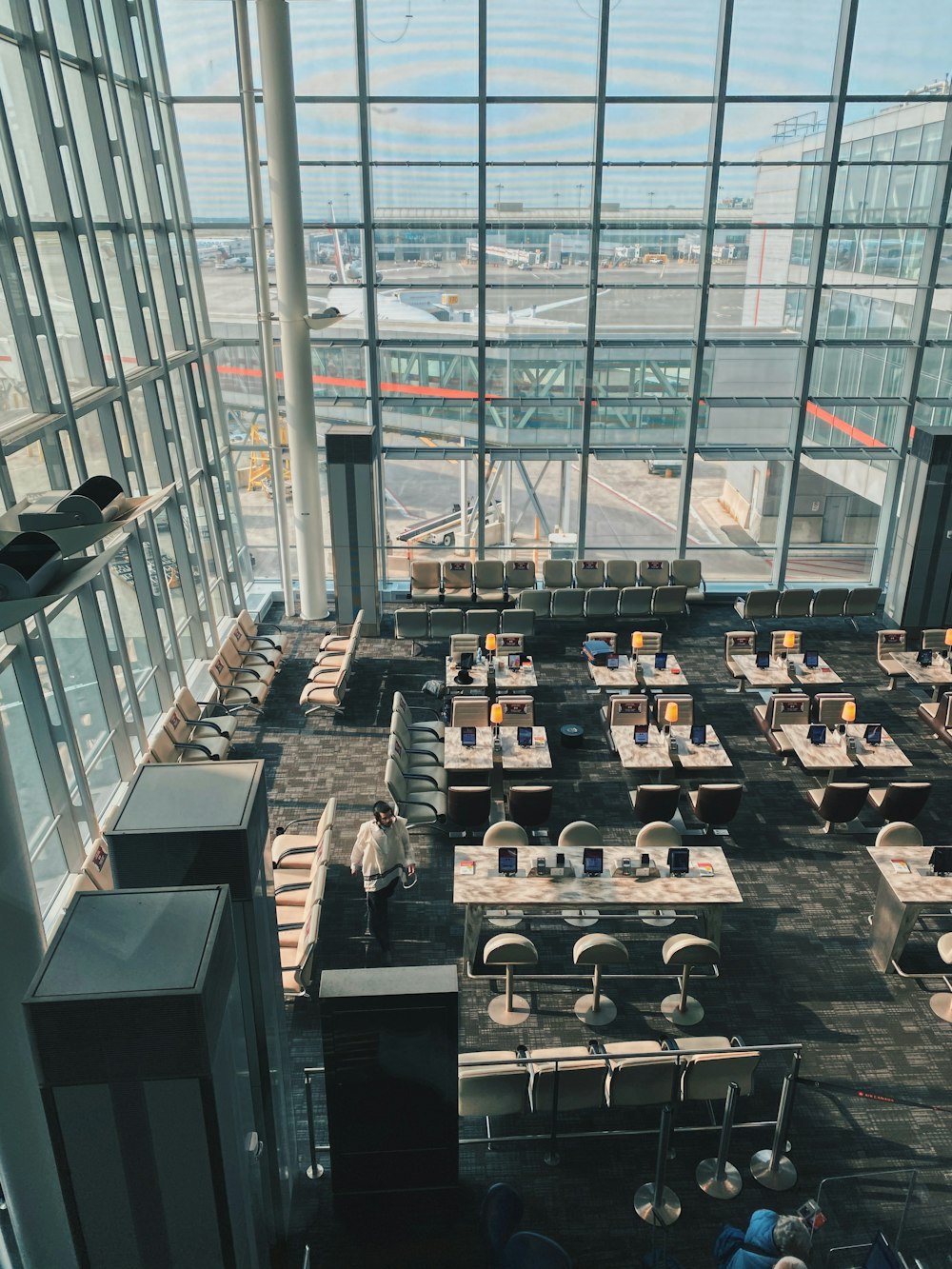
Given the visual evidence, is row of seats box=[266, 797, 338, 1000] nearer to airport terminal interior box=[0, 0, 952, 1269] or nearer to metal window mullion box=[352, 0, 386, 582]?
airport terminal interior box=[0, 0, 952, 1269]

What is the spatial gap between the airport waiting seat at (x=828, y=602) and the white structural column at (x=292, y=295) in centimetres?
699

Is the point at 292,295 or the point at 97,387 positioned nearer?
the point at 97,387

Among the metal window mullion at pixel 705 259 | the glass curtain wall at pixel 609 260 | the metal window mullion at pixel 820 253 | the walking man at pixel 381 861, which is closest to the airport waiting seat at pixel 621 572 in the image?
the glass curtain wall at pixel 609 260

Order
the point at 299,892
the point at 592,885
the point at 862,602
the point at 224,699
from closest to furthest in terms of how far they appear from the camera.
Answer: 1. the point at 592,885
2. the point at 299,892
3. the point at 224,699
4. the point at 862,602

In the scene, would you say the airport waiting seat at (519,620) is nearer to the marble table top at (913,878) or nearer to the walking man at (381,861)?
the walking man at (381,861)

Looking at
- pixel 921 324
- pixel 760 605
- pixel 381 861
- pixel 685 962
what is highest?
pixel 921 324

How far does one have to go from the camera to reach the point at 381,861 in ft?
25.3

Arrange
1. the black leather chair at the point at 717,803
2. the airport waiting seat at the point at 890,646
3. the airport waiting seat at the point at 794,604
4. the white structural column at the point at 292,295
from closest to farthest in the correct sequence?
the black leather chair at the point at 717,803 < the white structural column at the point at 292,295 < the airport waiting seat at the point at 890,646 < the airport waiting seat at the point at 794,604

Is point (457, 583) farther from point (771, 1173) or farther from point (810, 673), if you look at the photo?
point (771, 1173)

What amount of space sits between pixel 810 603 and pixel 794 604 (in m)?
0.23

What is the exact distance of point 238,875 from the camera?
182 inches

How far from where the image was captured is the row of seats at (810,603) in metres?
13.8

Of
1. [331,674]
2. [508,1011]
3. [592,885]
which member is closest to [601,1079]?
[508,1011]

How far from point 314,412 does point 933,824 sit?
898 centimetres
